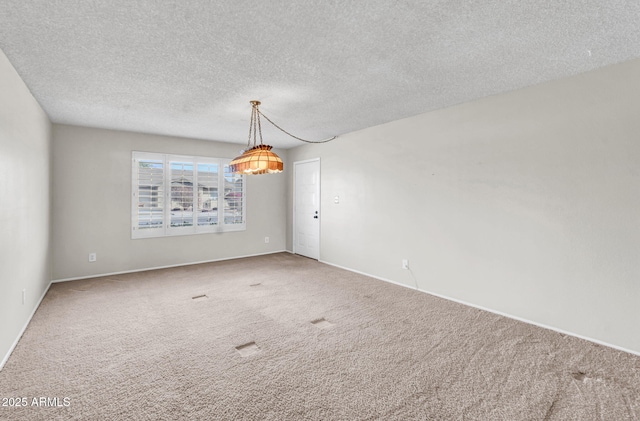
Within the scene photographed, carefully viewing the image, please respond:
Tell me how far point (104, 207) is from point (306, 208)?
3473mm

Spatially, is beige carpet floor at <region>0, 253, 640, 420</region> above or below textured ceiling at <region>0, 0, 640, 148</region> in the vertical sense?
below

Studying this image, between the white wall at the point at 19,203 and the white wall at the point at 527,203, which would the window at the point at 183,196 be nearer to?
the white wall at the point at 19,203

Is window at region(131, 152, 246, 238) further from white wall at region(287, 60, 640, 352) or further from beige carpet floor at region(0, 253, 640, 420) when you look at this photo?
white wall at region(287, 60, 640, 352)

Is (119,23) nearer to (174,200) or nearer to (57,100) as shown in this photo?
(57,100)

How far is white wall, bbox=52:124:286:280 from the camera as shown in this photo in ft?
14.4

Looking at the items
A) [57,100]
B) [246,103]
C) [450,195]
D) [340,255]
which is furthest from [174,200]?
[450,195]

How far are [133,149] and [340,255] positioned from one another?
396 centimetres

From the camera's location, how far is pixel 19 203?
270 cm

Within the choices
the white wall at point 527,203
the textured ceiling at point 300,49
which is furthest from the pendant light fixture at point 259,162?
the white wall at point 527,203

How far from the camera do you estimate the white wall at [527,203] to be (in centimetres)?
250

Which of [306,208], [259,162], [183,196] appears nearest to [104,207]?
[183,196]

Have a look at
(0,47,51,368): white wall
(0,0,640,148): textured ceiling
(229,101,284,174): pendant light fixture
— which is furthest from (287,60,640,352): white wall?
(0,47,51,368): white wall

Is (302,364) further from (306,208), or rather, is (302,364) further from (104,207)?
(104,207)

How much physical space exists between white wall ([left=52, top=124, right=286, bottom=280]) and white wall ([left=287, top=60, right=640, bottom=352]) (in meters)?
3.44
